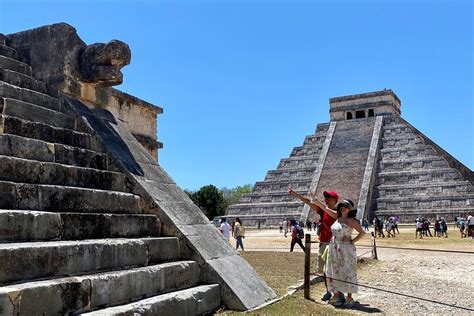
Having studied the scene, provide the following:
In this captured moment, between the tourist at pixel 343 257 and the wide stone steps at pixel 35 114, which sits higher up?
the wide stone steps at pixel 35 114

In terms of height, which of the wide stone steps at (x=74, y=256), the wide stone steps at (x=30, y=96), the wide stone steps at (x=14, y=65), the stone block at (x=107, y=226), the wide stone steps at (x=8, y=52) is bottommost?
the wide stone steps at (x=74, y=256)

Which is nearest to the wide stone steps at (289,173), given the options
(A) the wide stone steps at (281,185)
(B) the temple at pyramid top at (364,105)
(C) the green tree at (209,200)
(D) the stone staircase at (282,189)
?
(D) the stone staircase at (282,189)

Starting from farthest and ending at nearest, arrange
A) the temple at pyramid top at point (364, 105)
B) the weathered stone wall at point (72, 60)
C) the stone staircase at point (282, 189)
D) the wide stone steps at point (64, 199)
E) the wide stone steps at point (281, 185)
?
1. the temple at pyramid top at point (364, 105)
2. the wide stone steps at point (281, 185)
3. the stone staircase at point (282, 189)
4. the weathered stone wall at point (72, 60)
5. the wide stone steps at point (64, 199)

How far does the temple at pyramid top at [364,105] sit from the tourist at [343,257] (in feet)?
142

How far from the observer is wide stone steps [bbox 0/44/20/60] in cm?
701

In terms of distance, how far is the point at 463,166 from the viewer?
45.9 metres

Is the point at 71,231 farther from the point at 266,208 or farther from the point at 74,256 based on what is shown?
the point at 266,208

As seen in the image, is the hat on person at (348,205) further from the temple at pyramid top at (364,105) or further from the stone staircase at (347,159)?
the temple at pyramid top at (364,105)

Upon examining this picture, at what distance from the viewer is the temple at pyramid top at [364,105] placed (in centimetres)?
4747

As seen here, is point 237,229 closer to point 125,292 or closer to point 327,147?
point 125,292

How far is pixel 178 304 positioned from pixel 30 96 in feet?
10.6

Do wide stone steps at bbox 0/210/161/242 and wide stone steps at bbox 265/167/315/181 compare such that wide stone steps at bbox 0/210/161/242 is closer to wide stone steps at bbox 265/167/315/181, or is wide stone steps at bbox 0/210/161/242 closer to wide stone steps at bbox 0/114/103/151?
wide stone steps at bbox 0/114/103/151

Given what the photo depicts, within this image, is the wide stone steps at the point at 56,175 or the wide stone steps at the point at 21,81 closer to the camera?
the wide stone steps at the point at 56,175

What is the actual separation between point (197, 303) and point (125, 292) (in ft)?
2.94
